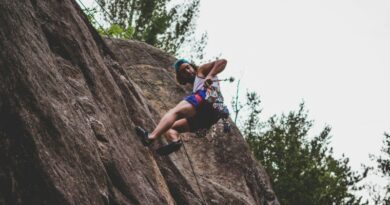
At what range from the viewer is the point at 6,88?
3.05 m

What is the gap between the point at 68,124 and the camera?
11.7 ft

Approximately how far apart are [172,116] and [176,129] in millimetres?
362

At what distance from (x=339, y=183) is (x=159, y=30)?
9.90 metres

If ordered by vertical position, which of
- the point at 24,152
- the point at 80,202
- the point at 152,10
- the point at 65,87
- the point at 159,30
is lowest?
the point at 80,202

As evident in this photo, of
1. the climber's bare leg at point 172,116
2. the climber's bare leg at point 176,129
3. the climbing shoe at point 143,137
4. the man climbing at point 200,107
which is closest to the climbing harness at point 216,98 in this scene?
the man climbing at point 200,107

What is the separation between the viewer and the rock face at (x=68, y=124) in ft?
9.73

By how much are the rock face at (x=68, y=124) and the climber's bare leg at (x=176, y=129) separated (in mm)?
283

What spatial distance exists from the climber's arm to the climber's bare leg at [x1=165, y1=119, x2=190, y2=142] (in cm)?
68

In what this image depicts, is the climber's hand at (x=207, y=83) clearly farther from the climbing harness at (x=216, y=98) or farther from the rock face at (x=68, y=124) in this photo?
the rock face at (x=68, y=124)

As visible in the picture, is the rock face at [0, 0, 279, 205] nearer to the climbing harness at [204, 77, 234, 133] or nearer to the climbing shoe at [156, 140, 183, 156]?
the climbing shoe at [156, 140, 183, 156]

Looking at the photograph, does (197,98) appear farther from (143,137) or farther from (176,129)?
(143,137)

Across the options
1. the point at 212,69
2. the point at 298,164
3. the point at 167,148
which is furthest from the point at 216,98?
the point at 298,164

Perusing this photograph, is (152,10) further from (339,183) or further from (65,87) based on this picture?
(65,87)

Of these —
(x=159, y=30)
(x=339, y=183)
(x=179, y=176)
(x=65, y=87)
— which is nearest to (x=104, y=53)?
(x=179, y=176)
